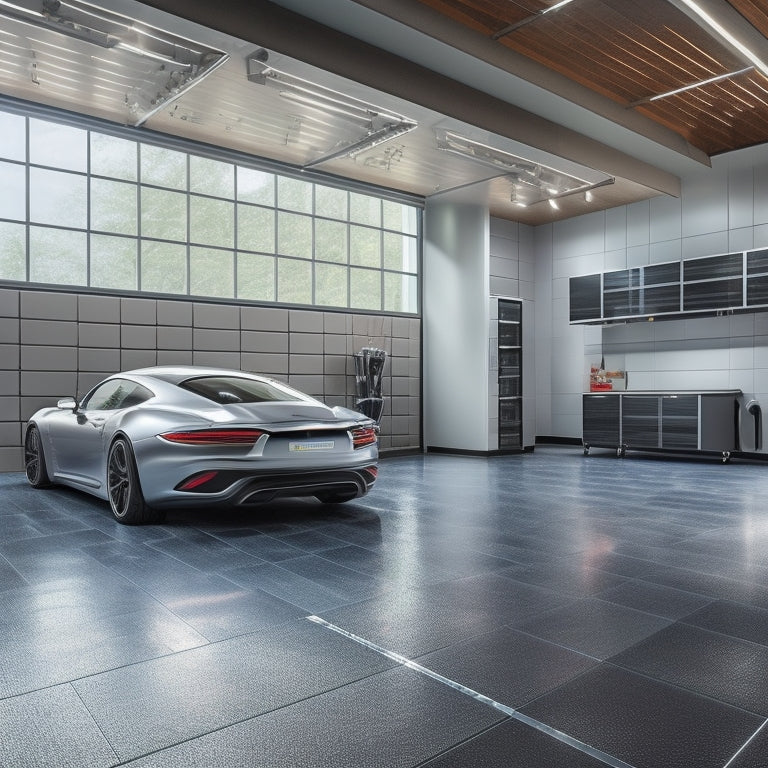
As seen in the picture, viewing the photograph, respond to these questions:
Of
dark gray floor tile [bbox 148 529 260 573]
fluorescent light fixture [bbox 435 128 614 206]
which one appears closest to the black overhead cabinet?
fluorescent light fixture [bbox 435 128 614 206]

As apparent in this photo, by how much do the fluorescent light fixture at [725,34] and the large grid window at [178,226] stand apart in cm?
502

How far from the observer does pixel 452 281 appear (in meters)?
10.3

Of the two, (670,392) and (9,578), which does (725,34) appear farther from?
(9,578)

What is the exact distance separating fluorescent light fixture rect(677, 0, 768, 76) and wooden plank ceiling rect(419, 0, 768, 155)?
105 millimetres

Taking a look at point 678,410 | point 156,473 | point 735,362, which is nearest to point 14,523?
point 156,473

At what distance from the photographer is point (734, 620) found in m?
2.62

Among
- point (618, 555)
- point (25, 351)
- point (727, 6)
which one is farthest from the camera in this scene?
point (25, 351)

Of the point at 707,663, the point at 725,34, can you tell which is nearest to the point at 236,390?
the point at 707,663

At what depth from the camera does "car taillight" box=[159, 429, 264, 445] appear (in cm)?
412

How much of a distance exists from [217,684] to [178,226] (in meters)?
7.77

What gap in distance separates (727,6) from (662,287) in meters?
4.52

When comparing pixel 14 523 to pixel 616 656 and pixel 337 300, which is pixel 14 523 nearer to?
pixel 616 656

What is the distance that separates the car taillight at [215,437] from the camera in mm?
4117

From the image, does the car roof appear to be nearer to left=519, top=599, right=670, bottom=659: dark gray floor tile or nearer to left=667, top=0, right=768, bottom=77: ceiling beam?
left=519, top=599, right=670, bottom=659: dark gray floor tile
